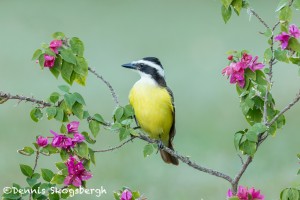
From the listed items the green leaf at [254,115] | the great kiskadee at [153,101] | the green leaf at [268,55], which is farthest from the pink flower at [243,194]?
the great kiskadee at [153,101]

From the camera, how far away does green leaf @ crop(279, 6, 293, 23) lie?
429 centimetres

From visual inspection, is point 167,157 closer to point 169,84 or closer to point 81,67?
point 81,67

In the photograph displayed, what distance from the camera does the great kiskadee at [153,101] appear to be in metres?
5.61

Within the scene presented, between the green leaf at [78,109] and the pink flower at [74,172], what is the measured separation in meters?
0.21

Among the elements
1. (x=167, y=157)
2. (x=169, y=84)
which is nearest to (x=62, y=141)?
(x=167, y=157)

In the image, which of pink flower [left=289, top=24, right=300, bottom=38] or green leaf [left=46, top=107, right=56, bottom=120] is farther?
pink flower [left=289, top=24, right=300, bottom=38]

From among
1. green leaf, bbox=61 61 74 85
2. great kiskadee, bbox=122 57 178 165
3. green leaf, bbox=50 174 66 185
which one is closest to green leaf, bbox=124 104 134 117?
green leaf, bbox=61 61 74 85

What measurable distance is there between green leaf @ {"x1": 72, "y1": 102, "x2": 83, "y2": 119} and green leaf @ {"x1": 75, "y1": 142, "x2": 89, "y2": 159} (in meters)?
0.12

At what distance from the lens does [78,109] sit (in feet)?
14.0

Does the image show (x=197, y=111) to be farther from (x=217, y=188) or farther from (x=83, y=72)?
(x=83, y=72)

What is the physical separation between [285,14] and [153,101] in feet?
5.05

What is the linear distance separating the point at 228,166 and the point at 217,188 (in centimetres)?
64

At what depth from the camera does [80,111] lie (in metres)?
4.26

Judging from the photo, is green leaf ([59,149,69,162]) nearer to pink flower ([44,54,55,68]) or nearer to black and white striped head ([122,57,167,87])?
pink flower ([44,54,55,68])
